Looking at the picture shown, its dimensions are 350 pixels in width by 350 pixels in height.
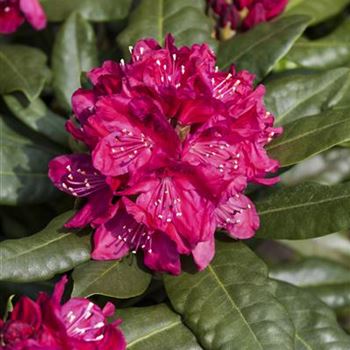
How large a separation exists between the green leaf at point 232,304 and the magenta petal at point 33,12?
0.75 metres

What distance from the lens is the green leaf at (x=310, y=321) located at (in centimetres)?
189

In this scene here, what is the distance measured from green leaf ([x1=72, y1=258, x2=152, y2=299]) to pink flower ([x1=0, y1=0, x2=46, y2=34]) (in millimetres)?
716

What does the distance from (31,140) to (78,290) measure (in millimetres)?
584

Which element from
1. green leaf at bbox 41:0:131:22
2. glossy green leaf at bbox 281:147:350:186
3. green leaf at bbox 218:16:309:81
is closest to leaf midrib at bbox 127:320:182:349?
green leaf at bbox 218:16:309:81

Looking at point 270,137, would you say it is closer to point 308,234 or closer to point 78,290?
point 308,234

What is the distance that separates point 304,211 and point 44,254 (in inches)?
19.6

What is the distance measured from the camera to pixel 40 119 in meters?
2.16

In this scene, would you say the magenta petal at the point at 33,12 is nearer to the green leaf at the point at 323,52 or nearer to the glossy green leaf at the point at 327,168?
the green leaf at the point at 323,52

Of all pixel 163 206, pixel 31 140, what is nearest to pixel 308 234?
pixel 163 206

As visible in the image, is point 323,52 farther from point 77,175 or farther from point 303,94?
point 77,175

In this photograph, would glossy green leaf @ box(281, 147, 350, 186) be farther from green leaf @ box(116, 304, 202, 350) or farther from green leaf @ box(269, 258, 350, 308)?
green leaf @ box(116, 304, 202, 350)

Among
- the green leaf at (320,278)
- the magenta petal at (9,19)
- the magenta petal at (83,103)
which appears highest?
the magenta petal at (83,103)

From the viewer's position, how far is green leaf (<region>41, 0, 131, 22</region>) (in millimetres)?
2383

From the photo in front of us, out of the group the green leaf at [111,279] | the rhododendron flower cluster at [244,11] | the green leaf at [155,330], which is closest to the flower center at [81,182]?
the green leaf at [111,279]
